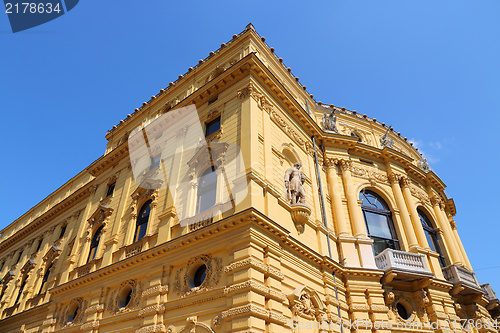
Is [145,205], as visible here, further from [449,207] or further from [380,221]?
[449,207]

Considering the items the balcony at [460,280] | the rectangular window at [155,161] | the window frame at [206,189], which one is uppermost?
the rectangular window at [155,161]

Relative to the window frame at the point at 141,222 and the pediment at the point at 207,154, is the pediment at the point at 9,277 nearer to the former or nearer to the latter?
the window frame at the point at 141,222

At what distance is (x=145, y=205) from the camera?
18.4 m

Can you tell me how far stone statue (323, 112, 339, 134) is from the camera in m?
23.7

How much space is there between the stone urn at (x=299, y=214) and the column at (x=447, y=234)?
13.2 m

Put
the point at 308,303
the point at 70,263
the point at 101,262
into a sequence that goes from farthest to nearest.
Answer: the point at 70,263 → the point at 101,262 → the point at 308,303

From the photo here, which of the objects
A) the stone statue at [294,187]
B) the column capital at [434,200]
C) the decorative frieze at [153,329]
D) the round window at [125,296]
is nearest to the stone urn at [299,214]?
the stone statue at [294,187]

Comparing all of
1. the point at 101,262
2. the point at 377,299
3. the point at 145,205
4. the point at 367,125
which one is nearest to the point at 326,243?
the point at 377,299

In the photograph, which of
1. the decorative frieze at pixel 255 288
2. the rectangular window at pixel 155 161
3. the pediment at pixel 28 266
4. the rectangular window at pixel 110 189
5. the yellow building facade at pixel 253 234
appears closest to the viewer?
the decorative frieze at pixel 255 288

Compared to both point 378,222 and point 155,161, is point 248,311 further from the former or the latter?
point 378,222

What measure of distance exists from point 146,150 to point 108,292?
896 centimetres

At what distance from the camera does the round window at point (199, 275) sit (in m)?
12.8

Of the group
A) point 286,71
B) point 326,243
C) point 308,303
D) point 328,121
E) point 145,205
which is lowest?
point 308,303

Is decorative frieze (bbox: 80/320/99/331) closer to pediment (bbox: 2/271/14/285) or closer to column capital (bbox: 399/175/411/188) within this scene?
pediment (bbox: 2/271/14/285)
